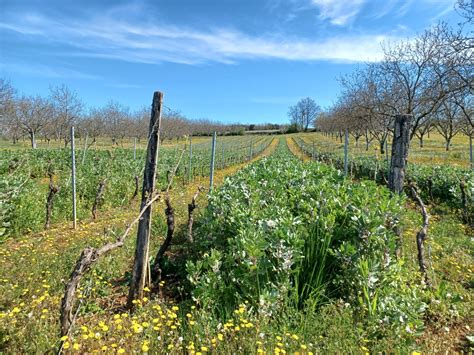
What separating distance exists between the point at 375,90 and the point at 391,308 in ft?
72.3

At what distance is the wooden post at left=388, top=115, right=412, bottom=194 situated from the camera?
179 inches

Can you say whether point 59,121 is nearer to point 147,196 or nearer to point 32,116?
point 32,116

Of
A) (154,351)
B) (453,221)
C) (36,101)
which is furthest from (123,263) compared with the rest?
(36,101)

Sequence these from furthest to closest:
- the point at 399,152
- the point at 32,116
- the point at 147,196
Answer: the point at 32,116
the point at 399,152
the point at 147,196

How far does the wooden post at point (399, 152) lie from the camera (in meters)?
4.55

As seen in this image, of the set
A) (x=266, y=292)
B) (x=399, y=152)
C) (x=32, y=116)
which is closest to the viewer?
(x=266, y=292)

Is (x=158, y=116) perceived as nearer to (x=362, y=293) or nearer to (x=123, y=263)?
(x=123, y=263)

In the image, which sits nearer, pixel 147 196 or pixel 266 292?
pixel 266 292

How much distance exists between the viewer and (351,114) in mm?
24578

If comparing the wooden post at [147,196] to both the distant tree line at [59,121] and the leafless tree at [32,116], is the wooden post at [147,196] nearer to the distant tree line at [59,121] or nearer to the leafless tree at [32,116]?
the distant tree line at [59,121]

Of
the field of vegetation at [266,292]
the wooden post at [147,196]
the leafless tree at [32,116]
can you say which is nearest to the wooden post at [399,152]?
the field of vegetation at [266,292]

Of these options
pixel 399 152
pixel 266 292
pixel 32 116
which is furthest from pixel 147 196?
pixel 32 116

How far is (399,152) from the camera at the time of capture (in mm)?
4551

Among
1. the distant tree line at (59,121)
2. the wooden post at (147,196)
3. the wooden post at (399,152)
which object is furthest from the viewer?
the distant tree line at (59,121)
